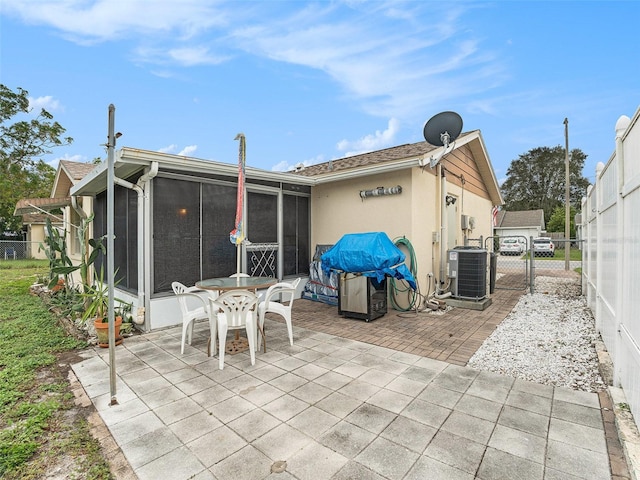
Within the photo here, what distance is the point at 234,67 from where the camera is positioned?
30.3 feet

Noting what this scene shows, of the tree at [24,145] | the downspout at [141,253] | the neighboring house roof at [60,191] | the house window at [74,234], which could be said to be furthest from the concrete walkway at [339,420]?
the tree at [24,145]

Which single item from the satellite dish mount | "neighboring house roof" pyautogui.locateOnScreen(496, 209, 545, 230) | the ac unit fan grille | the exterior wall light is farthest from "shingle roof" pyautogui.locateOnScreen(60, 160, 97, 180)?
"neighboring house roof" pyautogui.locateOnScreen(496, 209, 545, 230)

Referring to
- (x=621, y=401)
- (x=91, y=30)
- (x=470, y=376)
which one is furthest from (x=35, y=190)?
(x=621, y=401)

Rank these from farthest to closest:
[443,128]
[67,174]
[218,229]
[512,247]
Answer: [512,247] → [67,174] → [443,128] → [218,229]

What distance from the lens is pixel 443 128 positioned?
6.37 m

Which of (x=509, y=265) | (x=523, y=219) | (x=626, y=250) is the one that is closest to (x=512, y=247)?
(x=509, y=265)

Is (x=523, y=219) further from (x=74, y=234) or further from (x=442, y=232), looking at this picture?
(x=74, y=234)

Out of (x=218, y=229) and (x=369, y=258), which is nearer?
(x=369, y=258)

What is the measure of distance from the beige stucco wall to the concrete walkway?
10.1ft

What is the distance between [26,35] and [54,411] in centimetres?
872

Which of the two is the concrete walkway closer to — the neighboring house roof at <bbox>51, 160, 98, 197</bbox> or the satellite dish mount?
the satellite dish mount

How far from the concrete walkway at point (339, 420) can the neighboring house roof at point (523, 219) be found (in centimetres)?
3217

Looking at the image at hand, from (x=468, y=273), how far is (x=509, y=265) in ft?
35.7

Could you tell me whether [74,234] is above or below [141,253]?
above
